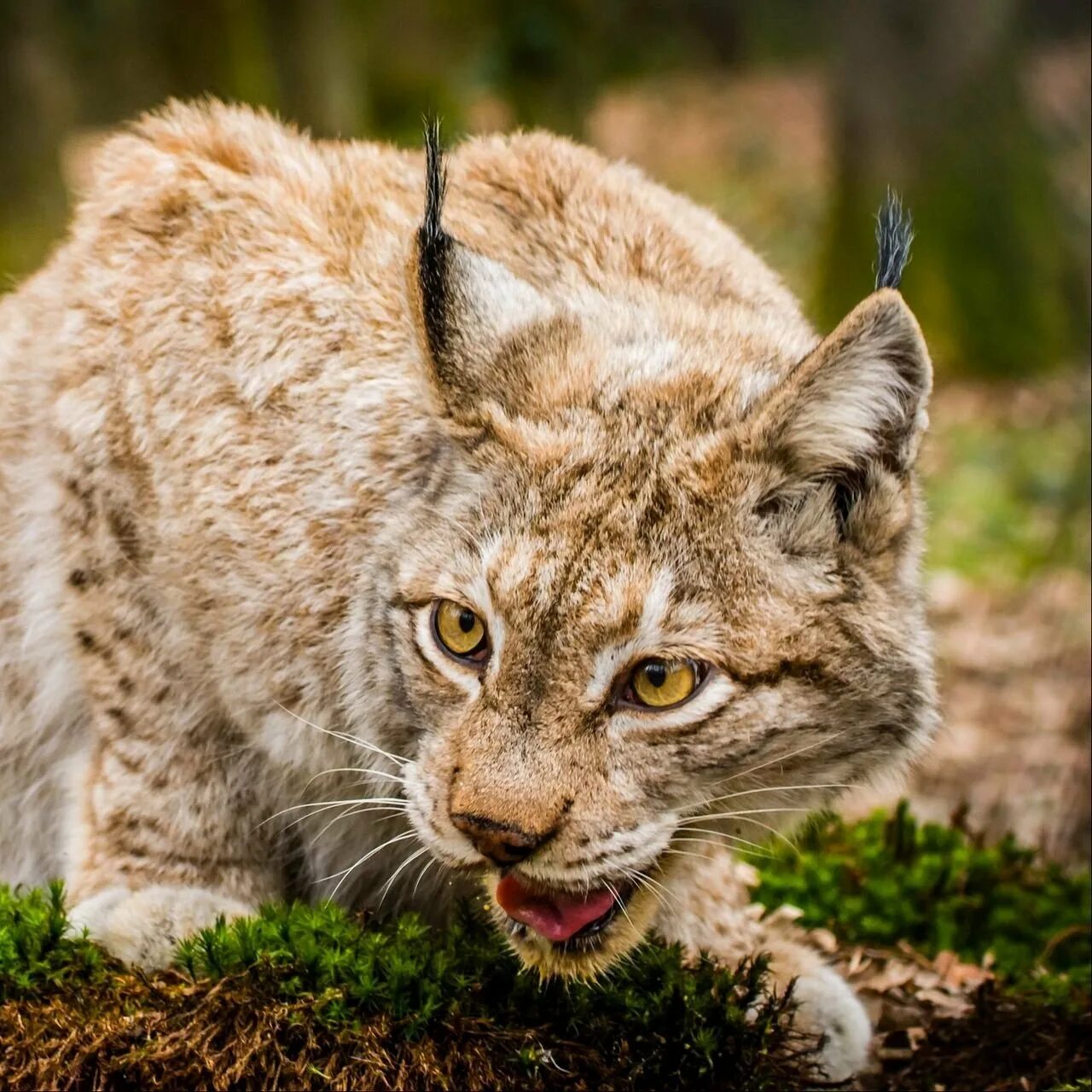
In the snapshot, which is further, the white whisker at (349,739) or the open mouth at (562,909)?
the white whisker at (349,739)

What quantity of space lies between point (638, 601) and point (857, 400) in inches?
27.0

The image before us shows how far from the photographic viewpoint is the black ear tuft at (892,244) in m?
3.71

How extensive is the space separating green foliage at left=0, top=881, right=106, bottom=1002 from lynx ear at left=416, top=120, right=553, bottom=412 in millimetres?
1635

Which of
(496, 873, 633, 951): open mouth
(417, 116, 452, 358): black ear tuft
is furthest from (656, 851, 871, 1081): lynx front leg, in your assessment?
(417, 116, 452, 358): black ear tuft

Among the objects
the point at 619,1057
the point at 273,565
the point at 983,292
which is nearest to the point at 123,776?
the point at 273,565

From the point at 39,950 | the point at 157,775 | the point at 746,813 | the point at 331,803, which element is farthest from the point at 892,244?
the point at 39,950

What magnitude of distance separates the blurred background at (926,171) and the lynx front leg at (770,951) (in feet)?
5.10

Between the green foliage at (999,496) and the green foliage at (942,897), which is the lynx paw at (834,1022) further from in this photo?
the green foliage at (999,496)

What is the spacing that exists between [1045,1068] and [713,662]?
1.79 meters

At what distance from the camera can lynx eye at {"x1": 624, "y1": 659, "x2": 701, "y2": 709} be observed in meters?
3.49

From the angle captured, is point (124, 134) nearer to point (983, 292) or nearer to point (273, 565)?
point (273, 565)

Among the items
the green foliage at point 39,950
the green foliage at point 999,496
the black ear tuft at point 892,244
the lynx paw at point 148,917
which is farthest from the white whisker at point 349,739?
the green foliage at point 999,496

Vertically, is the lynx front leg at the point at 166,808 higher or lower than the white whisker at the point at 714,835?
lower

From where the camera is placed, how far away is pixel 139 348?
463 cm
